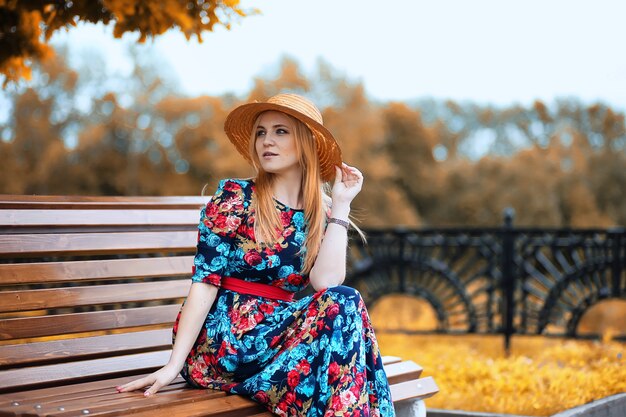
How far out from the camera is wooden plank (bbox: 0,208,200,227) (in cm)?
277

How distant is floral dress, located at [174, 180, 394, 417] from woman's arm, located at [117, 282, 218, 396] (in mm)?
44

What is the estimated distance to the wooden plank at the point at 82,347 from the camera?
2.63 metres

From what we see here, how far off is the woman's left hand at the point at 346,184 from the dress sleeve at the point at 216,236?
0.34 m

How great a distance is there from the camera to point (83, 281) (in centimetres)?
288

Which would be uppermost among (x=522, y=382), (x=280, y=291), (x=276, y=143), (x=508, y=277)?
(x=276, y=143)

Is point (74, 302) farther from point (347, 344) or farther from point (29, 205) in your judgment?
point (347, 344)

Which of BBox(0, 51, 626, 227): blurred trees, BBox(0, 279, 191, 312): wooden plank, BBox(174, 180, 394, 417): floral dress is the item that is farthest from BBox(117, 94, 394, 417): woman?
BBox(0, 51, 626, 227): blurred trees

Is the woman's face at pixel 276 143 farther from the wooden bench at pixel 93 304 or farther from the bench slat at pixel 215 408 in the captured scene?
the bench slat at pixel 215 408

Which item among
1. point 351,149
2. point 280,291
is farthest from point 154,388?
point 351,149

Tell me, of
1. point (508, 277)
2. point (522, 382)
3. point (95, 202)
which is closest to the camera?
point (95, 202)

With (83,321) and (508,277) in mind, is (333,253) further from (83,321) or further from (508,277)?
(508,277)

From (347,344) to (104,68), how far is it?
14.0 meters

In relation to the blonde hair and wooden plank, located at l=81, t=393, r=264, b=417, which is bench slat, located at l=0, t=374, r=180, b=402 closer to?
wooden plank, located at l=81, t=393, r=264, b=417

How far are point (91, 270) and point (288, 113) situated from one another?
0.92 m
